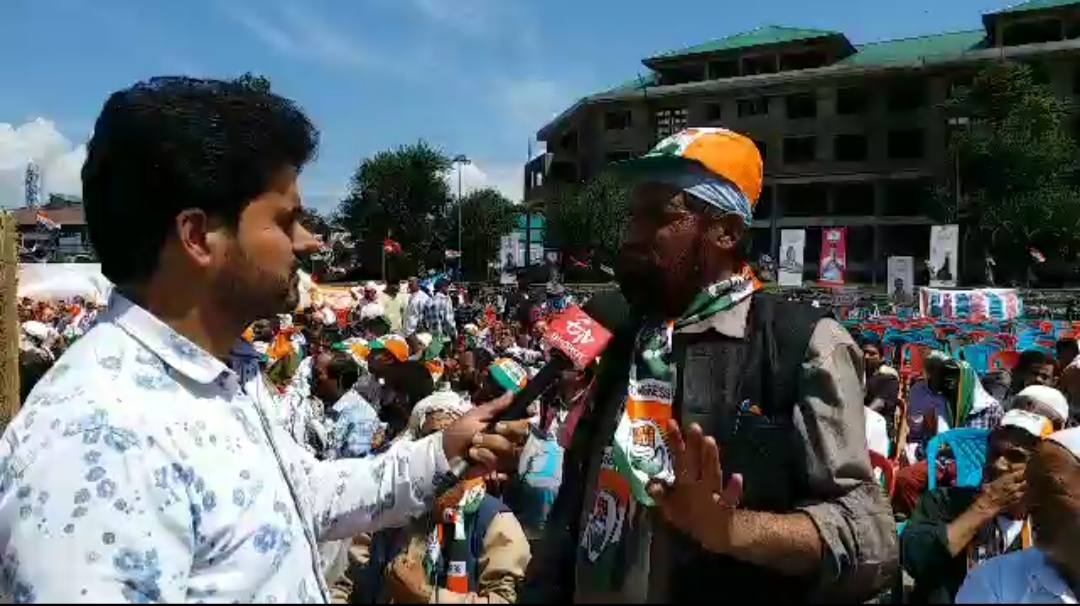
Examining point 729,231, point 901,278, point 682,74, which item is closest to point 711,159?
point 729,231

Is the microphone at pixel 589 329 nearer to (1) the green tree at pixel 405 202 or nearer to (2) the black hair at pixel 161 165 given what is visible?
(2) the black hair at pixel 161 165

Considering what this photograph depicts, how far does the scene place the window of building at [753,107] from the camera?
52469 millimetres

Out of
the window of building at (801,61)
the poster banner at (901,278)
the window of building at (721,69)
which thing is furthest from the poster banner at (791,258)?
the window of building at (721,69)

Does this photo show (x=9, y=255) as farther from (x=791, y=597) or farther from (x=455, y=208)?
(x=455, y=208)

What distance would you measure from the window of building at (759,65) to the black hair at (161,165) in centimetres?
5630

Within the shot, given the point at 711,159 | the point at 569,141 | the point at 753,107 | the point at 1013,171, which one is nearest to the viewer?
the point at 711,159

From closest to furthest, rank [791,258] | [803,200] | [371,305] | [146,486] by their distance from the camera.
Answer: [146,486], [791,258], [371,305], [803,200]

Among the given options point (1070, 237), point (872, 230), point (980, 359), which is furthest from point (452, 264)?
point (980, 359)

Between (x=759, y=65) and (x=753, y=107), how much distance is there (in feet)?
12.9

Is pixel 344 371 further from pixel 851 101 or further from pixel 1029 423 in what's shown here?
pixel 851 101

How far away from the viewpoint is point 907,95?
50.4m

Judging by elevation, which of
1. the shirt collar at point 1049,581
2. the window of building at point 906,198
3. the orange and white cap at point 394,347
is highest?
the window of building at point 906,198

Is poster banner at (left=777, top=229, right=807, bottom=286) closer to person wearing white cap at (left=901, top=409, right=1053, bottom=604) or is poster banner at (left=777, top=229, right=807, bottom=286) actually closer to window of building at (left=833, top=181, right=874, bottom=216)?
person wearing white cap at (left=901, top=409, right=1053, bottom=604)

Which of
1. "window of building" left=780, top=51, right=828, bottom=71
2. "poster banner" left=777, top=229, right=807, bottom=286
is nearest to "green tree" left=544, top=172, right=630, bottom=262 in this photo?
"window of building" left=780, top=51, right=828, bottom=71
